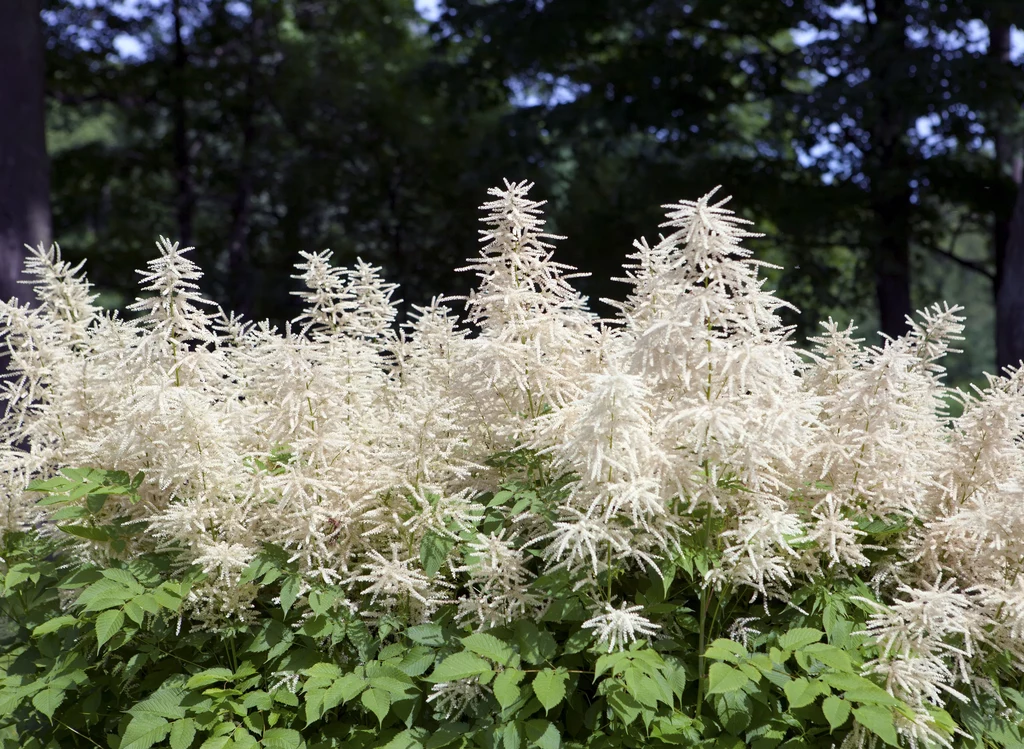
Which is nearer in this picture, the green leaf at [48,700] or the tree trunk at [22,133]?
the green leaf at [48,700]

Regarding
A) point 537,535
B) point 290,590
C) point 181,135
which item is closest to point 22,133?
point 181,135

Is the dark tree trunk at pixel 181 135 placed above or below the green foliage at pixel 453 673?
above

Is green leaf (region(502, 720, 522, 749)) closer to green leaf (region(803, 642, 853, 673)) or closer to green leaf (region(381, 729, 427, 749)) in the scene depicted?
green leaf (region(381, 729, 427, 749))

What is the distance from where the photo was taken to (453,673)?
232 cm

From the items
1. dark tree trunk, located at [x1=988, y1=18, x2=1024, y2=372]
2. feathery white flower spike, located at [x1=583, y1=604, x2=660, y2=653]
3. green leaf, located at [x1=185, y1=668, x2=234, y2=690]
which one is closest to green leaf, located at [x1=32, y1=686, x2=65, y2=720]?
green leaf, located at [x1=185, y1=668, x2=234, y2=690]

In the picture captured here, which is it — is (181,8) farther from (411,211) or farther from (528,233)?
(528,233)

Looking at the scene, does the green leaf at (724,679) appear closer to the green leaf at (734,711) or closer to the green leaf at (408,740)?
the green leaf at (734,711)

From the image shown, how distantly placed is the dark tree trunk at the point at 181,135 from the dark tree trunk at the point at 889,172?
361 inches

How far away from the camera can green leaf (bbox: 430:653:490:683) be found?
232 centimetres

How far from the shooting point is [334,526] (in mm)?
2809

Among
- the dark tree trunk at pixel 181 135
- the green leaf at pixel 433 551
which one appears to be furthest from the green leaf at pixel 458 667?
the dark tree trunk at pixel 181 135

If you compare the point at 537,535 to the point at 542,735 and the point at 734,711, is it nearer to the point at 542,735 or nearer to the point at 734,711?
the point at 542,735

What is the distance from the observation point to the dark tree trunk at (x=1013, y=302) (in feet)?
31.3

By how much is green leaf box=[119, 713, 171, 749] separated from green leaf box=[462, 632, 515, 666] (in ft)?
2.73
